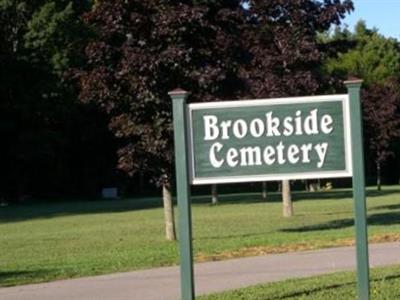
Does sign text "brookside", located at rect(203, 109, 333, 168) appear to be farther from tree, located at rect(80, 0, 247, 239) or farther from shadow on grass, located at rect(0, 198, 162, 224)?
shadow on grass, located at rect(0, 198, 162, 224)

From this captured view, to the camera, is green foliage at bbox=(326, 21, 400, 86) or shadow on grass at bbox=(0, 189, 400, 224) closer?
shadow on grass at bbox=(0, 189, 400, 224)

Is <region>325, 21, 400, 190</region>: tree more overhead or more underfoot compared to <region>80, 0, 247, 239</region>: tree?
more overhead

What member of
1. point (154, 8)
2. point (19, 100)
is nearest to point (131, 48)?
point (154, 8)

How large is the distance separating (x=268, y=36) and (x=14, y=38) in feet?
123

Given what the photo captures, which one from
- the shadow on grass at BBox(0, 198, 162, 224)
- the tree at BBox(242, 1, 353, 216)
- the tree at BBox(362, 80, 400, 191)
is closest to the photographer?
the tree at BBox(242, 1, 353, 216)

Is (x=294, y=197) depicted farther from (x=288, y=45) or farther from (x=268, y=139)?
(x=268, y=139)

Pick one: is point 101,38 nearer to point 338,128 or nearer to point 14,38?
point 338,128

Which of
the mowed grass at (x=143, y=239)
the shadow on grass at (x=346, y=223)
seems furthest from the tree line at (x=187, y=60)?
the shadow on grass at (x=346, y=223)

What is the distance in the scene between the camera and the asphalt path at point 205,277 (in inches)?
461

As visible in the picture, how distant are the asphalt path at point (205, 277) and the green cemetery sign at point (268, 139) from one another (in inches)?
120

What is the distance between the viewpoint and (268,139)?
28.4 feet

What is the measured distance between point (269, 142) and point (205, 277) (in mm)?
4861

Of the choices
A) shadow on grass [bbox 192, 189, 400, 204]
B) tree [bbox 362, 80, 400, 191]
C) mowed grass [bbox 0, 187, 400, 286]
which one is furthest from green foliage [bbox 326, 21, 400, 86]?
mowed grass [bbox 0, 187, 400, 286]

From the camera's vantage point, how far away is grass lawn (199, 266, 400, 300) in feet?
33.6
